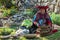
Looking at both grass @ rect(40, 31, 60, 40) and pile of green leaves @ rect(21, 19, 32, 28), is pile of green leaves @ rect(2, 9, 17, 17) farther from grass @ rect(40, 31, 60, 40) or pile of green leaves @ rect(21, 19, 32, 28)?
grass @ rect(40, 31, 60, 40)

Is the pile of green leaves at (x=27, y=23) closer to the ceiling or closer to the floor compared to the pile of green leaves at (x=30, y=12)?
closer to the floor

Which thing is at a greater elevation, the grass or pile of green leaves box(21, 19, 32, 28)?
pile of green leaves box(21, 19, 32, 28)

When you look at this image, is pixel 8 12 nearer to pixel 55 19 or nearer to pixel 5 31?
pixel 5 31

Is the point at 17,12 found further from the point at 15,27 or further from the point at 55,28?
the point at 55,28

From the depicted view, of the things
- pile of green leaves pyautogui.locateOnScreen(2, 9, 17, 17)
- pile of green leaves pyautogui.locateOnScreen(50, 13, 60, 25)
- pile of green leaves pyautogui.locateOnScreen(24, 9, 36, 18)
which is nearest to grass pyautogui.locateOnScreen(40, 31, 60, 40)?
pile of green leaves pyautogui.locateOnScreen(50, 13, 60, 25)

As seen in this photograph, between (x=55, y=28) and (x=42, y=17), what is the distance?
151 millimetres

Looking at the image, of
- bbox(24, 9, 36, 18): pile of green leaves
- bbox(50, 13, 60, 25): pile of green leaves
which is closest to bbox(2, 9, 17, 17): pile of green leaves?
bbox(24, 9, 36, 18): pile of green leaves

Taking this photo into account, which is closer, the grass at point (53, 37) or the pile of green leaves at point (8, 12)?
the grass at point (53, 37)

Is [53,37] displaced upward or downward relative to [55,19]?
downward

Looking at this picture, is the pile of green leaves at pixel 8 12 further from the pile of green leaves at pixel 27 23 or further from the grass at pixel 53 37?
the grass at pixel 53 37

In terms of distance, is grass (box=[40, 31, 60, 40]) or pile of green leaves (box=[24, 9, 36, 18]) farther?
pile of green leaves (box=[24, 9, 36, 18])

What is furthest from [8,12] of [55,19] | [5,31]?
[55,19]

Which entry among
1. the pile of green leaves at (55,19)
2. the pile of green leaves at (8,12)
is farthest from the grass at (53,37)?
the pile of green leaves at (8,12)

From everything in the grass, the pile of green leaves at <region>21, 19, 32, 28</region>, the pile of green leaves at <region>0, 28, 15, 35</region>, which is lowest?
the grass
